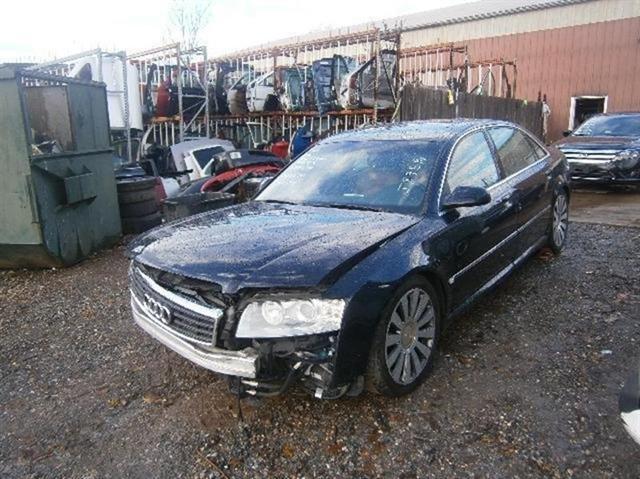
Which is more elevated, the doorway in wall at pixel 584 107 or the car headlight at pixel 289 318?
the doorway in wall at pixel 584 107

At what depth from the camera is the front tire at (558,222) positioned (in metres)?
5.07

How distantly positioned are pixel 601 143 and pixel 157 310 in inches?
361

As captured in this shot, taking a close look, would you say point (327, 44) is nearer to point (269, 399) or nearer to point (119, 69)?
point (119, 69)

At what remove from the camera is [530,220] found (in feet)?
14.3

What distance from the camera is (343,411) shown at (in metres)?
→ 2.76

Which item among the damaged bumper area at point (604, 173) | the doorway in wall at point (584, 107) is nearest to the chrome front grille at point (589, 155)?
the damaged bumper area at point (604, 173)

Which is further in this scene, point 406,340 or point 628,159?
point 628,159

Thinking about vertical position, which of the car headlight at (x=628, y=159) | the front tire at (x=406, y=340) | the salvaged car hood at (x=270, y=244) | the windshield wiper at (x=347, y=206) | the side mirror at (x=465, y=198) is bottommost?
the front tire at (x=406, y=340)

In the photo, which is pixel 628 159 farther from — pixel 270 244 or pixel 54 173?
pixel 54 173

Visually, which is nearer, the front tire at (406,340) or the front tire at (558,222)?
the front tire at (406,340)

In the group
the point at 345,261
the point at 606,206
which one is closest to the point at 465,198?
the point at 345,261

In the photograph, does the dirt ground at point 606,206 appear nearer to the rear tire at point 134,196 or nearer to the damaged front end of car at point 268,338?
the damaged front end of car at point 268,338

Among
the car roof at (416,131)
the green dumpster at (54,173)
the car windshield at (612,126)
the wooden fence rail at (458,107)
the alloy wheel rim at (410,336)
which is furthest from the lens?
the wooden fence rail at (458,107)

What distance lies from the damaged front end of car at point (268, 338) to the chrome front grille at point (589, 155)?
8.27 meters
